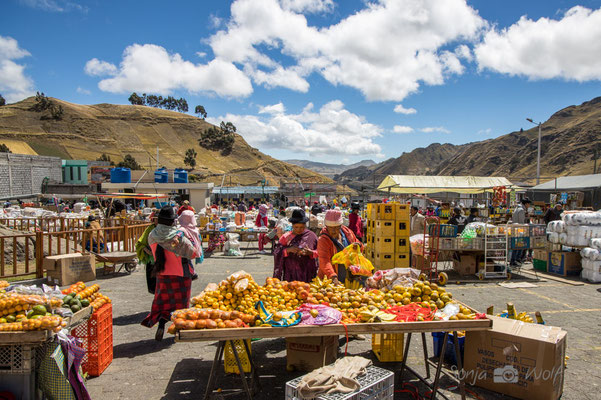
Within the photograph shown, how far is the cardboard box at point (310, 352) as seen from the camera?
420 cm

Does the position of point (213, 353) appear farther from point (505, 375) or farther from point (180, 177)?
point (180, 177)

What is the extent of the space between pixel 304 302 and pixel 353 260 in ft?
4.19

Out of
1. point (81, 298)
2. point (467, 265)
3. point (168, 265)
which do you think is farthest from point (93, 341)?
point (467, 265)

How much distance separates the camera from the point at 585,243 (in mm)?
9867

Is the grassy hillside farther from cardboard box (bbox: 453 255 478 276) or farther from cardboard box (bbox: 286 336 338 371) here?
cardboard box (bbox: 286 336 338 371)

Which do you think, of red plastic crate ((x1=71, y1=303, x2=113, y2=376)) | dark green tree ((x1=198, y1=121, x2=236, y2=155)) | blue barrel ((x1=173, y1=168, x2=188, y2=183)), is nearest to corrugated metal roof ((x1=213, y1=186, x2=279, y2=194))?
blue barrel ((x1=173, y1=168, x2=188, y2=183))

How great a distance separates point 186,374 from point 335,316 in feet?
6.78

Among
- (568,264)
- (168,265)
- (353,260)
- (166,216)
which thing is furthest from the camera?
(568,264)

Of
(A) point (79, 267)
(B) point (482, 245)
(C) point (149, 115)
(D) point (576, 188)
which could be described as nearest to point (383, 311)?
(B) point (482, 245)

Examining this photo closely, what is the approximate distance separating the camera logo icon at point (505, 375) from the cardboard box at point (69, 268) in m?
8.48

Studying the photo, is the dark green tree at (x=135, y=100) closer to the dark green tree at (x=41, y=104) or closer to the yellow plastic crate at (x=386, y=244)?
the dark green tree at (x=41, y=104)

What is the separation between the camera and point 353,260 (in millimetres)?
5355

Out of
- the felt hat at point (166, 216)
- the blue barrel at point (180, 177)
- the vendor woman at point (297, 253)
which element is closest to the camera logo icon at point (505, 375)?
the vendor woman at point (297, 253)

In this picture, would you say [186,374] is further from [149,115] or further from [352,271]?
[149,115]
